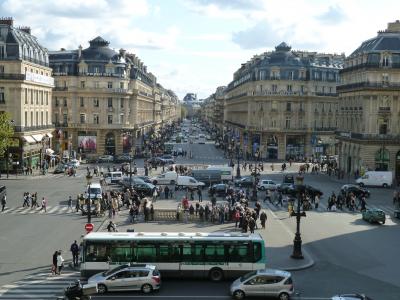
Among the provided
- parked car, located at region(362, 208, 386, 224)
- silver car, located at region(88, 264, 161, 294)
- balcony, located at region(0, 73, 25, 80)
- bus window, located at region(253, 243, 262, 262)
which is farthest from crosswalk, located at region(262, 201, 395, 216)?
balcony, located at region(0, 73, 25, 80)

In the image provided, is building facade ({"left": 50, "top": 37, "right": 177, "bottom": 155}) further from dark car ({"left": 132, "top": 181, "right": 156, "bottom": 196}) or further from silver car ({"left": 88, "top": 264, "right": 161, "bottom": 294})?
silver car ({"left": 88, "top": 264, "right": 161, "bottom": 294})

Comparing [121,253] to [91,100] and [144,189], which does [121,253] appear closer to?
[144,189]

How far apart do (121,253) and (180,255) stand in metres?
2.95

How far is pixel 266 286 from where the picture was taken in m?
27.3

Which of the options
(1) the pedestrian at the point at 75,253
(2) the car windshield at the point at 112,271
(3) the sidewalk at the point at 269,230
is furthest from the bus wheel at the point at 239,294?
(1) the pedestrian at the point at 75,253

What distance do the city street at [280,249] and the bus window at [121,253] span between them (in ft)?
7.72

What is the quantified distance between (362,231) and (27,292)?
2526 centimetres

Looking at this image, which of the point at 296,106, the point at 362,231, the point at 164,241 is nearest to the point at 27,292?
the point at 164,241

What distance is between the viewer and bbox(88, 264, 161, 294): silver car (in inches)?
1115

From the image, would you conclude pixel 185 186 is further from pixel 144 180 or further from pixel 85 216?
pixel 85 216

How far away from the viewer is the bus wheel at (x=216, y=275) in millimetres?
31025

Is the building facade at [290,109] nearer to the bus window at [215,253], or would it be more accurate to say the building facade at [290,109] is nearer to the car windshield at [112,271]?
the bus window at [215,253]

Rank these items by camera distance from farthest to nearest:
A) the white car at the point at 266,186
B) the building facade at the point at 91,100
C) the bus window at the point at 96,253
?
1. the building facade at the point at 91,100
2. the white car at the point at 266,186
3. the bus window at the point at 96,253

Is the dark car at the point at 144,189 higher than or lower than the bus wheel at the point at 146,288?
higher
